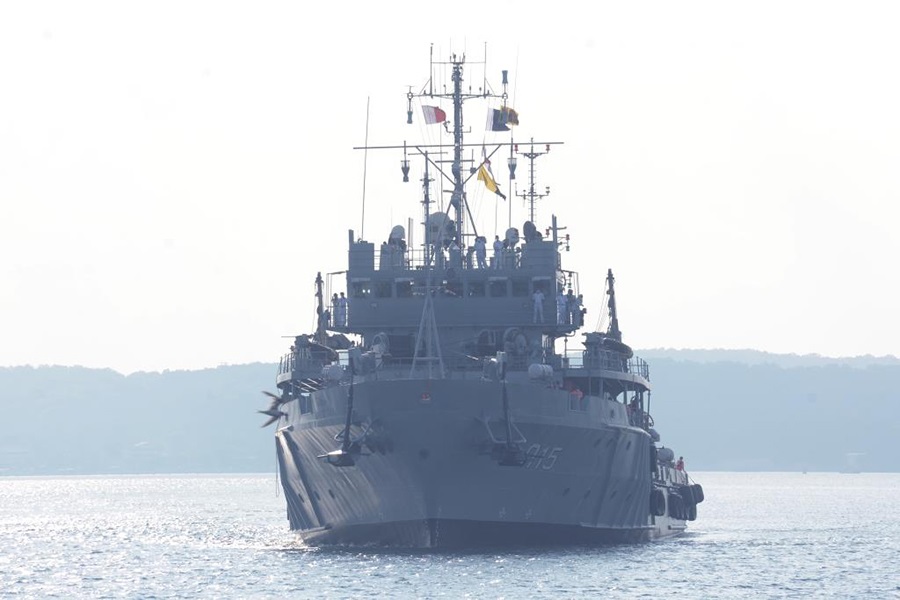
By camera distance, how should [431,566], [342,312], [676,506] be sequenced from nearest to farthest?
1. [431,566]
2. [342,312]
3. [676,506]

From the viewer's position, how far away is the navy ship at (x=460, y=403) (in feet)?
188

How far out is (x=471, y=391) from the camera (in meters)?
56.9

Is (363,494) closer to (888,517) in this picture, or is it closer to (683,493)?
(683,493)

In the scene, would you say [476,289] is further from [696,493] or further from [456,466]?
[696,493]

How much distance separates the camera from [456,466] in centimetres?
5709

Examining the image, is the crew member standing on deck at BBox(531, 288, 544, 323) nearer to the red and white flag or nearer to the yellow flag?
the yellow flag

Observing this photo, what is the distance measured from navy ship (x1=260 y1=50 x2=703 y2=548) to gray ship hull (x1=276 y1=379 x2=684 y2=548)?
52 millimetres

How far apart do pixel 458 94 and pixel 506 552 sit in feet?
59.6

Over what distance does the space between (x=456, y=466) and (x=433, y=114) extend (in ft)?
52.2

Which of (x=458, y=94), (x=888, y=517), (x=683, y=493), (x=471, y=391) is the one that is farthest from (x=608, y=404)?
(x=888, y=517)

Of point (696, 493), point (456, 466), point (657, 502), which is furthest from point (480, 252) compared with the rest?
point (696, 493)

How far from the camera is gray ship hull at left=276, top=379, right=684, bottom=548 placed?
5694cm

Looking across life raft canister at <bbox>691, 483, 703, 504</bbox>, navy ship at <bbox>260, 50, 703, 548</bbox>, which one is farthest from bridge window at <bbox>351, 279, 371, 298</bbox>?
life raft canister at <bbox>691, 483, 703, 504</bbox>

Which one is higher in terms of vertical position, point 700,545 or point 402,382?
point 402,382
